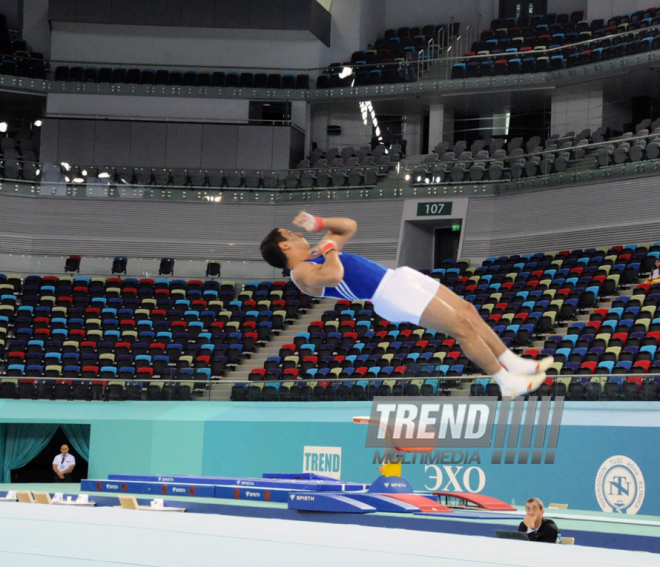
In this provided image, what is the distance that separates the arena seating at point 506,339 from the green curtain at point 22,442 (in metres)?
4.95

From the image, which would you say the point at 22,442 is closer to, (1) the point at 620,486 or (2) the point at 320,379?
(2) the point at 320,379

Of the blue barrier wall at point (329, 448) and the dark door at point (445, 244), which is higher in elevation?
the dark door at point (445, 244)

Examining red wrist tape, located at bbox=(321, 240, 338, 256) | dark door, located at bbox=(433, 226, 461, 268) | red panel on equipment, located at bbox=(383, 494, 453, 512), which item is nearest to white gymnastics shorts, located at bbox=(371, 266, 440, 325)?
red wrist tape, located at bbox=(321, 240, 338, 256)

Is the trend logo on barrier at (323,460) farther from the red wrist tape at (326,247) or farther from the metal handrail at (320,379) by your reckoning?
the red wrist tape at (326,247)

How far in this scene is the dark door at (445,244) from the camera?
2897 cm

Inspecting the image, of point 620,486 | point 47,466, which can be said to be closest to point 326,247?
point 620,486

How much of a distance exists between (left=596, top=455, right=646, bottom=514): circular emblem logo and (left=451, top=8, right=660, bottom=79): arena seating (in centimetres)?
1729

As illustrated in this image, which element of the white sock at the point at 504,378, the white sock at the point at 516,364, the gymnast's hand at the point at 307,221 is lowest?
the white sock at the point at 504,378

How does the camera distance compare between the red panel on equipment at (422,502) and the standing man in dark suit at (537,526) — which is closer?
the standing man in dark suit at (537,526)

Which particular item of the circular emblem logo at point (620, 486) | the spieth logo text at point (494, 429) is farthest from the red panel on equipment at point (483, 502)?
the circular emblem logo at point (620, 486)

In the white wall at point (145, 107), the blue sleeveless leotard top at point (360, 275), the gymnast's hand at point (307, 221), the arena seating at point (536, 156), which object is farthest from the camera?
the white wall at point (145, 107)

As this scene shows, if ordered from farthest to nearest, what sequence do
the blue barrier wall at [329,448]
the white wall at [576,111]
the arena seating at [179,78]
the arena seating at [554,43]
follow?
1. the arena seating at [179,78]
2. the white wall at [576,111]
3. the arena seating at [554,43]
4. the blue barrier wall at [329,448]

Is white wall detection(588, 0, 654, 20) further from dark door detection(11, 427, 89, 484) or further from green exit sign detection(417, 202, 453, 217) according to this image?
dark door detection(11, 427, 89, 484)

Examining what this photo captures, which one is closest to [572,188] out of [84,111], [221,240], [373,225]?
[373,225]
